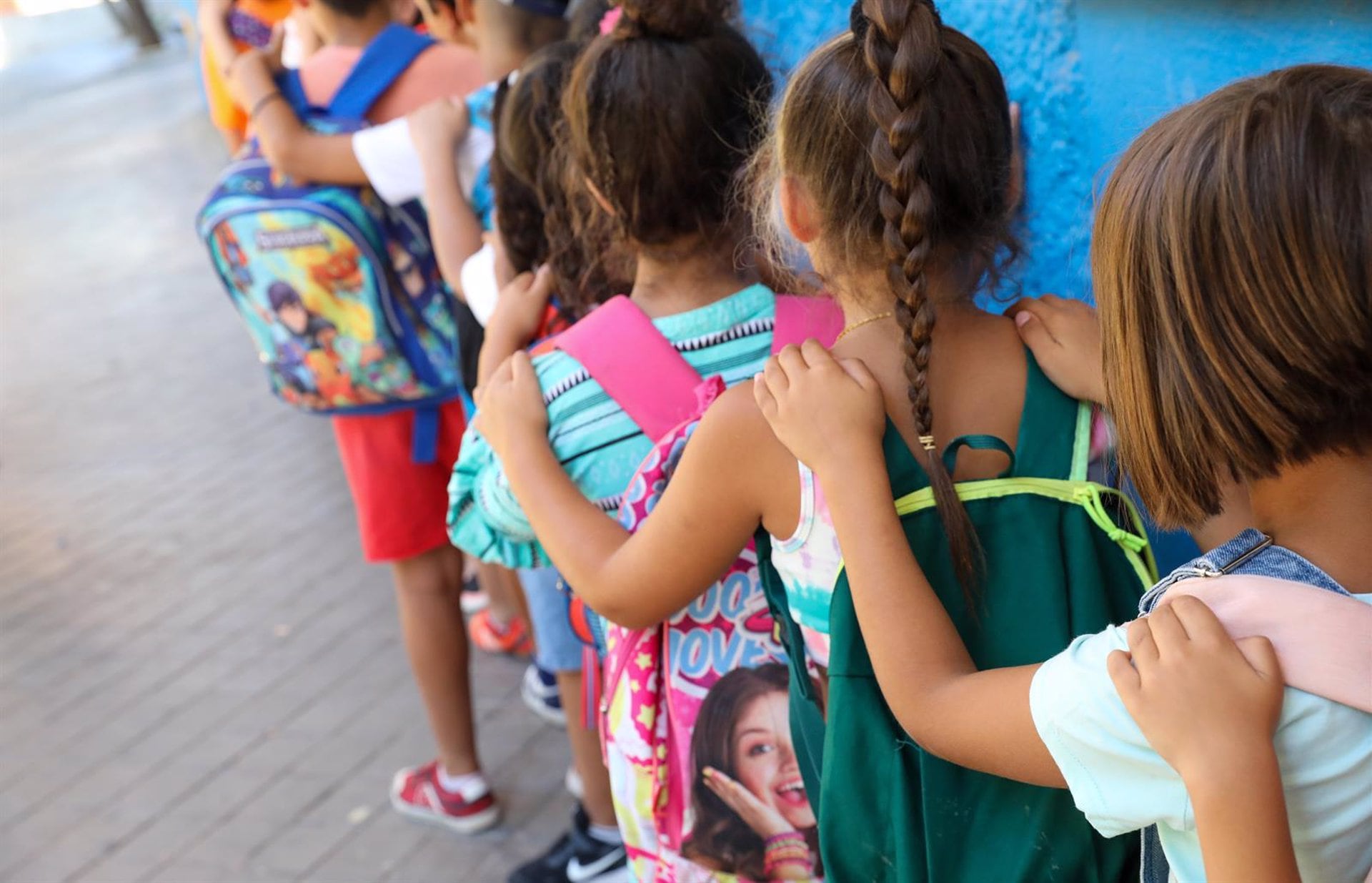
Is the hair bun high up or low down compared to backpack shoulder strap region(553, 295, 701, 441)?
up

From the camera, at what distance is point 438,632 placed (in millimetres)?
2943

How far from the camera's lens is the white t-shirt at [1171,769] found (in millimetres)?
892

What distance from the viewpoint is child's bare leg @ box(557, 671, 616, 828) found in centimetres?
265

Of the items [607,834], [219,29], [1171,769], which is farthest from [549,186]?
[219,29]

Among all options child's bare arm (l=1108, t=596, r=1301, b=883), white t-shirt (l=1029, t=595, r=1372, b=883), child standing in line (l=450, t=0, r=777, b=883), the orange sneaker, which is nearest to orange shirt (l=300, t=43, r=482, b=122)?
child standing in line (l=450, t=0, r=777, b=883)

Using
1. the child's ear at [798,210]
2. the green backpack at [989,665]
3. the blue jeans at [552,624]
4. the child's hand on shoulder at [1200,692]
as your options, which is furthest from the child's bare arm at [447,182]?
the child's hand on shoulder at [1200,692]

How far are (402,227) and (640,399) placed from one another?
3.93 ft

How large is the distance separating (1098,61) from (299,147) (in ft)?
5.11

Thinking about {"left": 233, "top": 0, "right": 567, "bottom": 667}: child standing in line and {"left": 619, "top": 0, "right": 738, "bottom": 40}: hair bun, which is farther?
{"left": 233, "top": 0, "right": 567, "bottom": 667}: child standing in line

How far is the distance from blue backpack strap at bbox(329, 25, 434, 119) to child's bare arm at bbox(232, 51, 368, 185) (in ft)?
0.31


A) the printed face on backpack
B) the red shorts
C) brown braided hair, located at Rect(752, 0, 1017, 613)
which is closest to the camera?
brown braided hair, located at Rect(752, 0, 1017, 613)

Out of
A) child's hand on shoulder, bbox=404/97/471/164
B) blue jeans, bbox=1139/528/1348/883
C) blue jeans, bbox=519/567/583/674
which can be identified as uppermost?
blue jeans, bbox=1139/528/1348/883

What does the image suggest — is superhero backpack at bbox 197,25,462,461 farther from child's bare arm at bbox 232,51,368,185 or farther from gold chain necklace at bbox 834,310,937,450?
gold chain necklace at bbox 834,310,937,450

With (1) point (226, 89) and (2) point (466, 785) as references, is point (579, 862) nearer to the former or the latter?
(2) point (466, 785)
